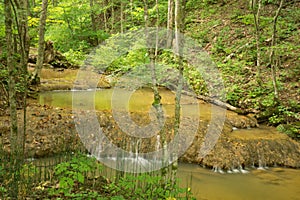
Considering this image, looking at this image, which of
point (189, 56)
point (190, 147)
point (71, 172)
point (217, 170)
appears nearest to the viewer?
point (71, 172)

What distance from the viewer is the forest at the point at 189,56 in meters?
6.84

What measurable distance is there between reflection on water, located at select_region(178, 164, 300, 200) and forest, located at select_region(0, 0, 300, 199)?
5.55 ft

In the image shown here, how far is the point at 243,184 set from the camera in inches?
227

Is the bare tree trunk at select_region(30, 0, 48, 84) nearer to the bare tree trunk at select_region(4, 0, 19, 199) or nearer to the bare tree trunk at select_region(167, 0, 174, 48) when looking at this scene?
the bare tree trunk at select_region(4, 0, 19, 199)

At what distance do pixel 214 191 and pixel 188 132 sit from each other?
Answer: 2055 millimetres

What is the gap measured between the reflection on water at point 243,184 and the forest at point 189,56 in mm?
1690

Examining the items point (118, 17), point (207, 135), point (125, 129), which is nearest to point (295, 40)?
point (207, 135)

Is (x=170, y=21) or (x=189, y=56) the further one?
(x=170, y=21)

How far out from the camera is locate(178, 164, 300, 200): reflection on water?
5301mm

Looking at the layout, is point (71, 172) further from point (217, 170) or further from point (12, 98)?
point (217, 170)

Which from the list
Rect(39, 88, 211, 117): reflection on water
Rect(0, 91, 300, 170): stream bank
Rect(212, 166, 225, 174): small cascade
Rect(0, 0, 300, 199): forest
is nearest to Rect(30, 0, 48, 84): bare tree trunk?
Rect(0, 0, 300, 199): forest

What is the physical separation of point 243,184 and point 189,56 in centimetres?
884

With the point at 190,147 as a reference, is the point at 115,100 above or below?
above

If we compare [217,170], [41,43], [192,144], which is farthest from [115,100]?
[217,170]
